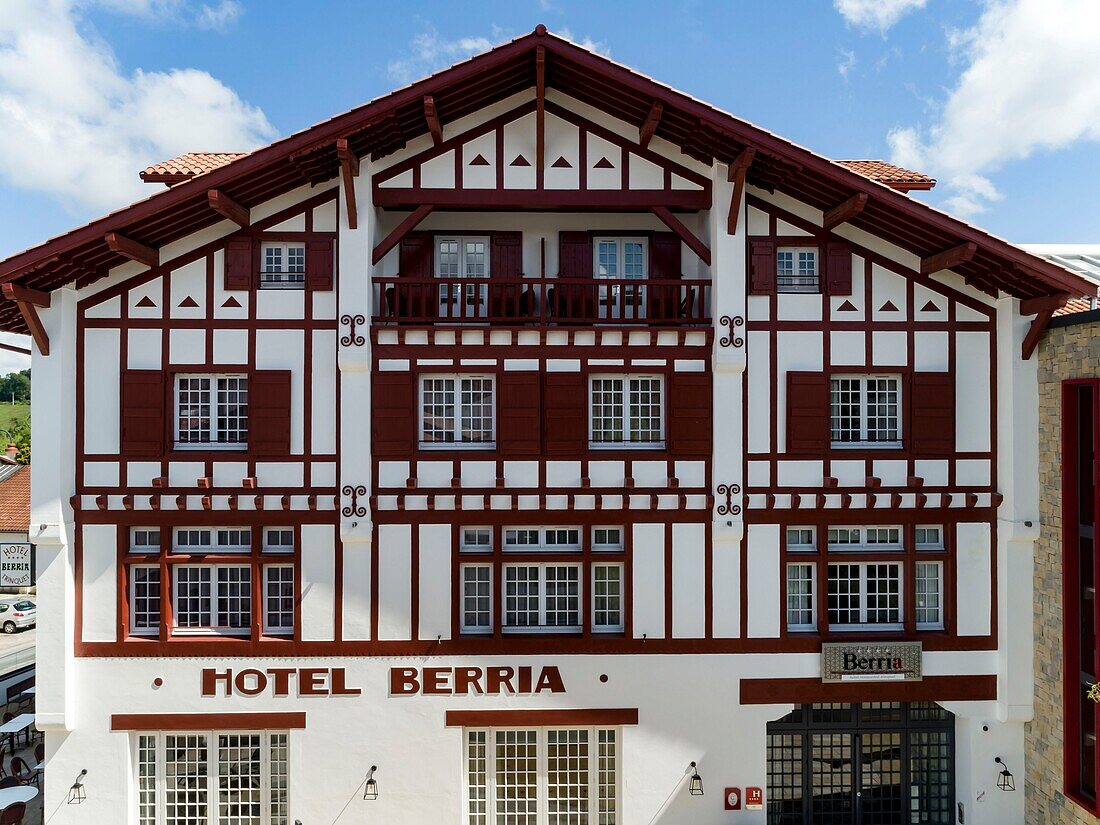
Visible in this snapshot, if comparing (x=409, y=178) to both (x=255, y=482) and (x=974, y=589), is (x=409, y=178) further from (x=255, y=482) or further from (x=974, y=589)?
(x=974, y=589)

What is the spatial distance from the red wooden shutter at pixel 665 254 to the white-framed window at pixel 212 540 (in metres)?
9.25

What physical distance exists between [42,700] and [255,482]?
5.19m

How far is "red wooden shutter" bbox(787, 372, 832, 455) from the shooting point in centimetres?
1163

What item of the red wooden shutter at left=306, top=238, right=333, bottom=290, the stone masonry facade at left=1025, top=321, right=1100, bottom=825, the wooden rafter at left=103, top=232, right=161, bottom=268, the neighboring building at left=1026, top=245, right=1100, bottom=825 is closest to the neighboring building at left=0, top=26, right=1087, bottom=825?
the red wooden shutter at left=306, top=238, right=333, bottom=290

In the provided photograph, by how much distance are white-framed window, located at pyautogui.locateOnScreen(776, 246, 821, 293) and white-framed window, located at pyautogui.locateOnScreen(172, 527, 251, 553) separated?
11127 millimetres

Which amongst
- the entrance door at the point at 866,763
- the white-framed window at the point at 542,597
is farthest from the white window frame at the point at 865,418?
Result: the white-framed window at the point at 542,597

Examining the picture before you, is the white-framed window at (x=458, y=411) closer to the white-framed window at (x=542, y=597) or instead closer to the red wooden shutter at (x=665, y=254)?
the white-framed window at (x=542, y=597)

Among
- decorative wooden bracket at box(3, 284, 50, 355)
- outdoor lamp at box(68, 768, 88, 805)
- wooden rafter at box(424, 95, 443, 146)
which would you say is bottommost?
outdoor lamp at box(68, 768, 88, 805)

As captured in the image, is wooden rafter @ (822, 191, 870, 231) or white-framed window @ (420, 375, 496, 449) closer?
wooden rafter @ (822, 191, 870, 231)

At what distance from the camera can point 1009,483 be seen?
1161cm

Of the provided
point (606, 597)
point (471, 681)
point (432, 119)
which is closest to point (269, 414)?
point (432, 119)

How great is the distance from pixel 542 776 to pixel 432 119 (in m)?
12.1

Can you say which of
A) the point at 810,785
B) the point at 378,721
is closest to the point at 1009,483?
the point at 810,785

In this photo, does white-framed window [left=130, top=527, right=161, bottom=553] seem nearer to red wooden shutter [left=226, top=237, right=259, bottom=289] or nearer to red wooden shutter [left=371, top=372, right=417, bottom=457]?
red wooden shutter [left=371, top=372, right=417, bottom=457]
